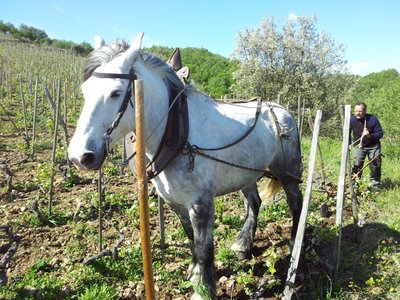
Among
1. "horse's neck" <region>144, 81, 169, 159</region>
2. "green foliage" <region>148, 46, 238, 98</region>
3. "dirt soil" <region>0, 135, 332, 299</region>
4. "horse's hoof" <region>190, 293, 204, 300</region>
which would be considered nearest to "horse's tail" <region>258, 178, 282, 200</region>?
"dirt soil" <region>0, 135, 332, 299</region>

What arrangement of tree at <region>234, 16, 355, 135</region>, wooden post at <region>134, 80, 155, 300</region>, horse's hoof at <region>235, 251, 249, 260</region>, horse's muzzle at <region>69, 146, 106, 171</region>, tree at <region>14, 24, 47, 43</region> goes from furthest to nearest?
tree at <region>14, 24, 47, 43</region> → tree at <region>234, 16, 355, 135</region> → horse's hoof at <region>235, 251, 249, 260</region> → horse's muzzle at <region>69, 146, 106, 171</region> → wooden post at <region>134, 80, 155, 300</region>

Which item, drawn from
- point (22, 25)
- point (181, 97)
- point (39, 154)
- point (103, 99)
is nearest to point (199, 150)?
point (181, 97)

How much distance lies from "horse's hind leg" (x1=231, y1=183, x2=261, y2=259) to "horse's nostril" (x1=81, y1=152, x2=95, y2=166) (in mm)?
2337

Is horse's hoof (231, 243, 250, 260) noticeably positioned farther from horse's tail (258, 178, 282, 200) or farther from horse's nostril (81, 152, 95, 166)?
horse's nostril (81, 152, 95, 166)

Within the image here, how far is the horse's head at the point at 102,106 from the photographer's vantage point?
1.81 m

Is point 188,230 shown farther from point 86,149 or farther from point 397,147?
point 397,147

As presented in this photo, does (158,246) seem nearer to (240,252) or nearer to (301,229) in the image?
(240,252)

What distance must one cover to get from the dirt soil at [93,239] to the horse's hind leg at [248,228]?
0.16 meters

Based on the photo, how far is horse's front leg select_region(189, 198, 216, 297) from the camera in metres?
2.53

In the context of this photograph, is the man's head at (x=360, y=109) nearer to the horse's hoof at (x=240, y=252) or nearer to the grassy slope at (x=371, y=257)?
the grassy slope at (x=371, y=257)

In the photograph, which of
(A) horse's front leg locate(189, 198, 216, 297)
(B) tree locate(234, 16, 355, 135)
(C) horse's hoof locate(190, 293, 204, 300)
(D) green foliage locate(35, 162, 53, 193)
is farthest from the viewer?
(B) tree locate(234, 16, 355, 135)

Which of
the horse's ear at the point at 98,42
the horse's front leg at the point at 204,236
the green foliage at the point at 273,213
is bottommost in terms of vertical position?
the green foliage at the point at 273,213

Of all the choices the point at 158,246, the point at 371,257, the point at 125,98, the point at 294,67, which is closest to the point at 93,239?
the point at 158,246

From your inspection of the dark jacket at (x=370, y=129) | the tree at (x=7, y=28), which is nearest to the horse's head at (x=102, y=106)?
the dark jacket at (x=370, y=129)
